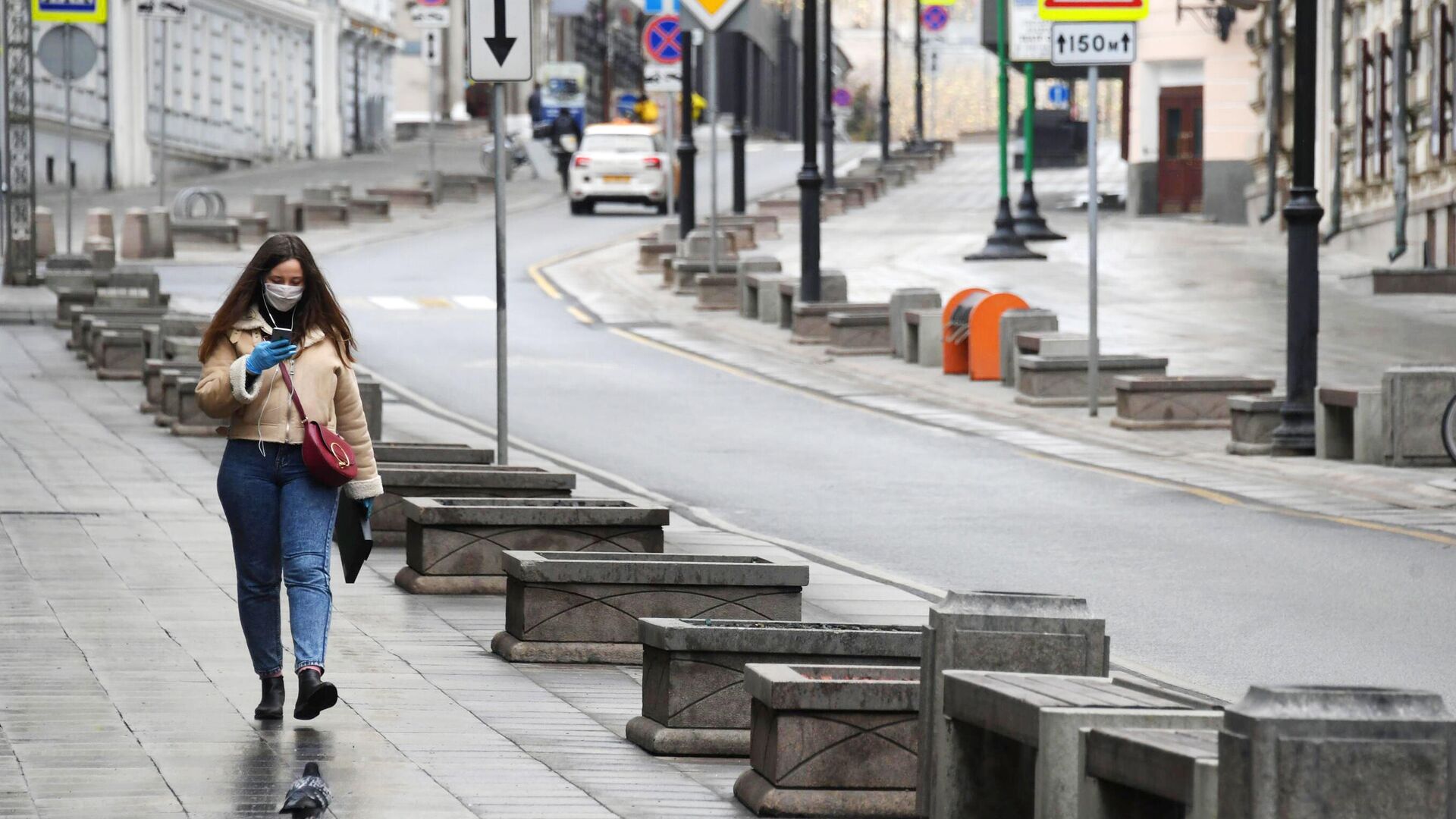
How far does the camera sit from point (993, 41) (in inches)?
2138

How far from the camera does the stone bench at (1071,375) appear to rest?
21.2 meters

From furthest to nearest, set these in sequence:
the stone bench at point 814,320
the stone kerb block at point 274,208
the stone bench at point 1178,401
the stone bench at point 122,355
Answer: the stone kerb block at point 274,208 < the stone bench at point 814,320 < the stone bench at point 122,355 < the stone bench at point 1178,401

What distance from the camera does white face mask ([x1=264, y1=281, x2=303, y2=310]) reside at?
7.86 m

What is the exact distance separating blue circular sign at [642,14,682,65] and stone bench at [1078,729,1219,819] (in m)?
33.4

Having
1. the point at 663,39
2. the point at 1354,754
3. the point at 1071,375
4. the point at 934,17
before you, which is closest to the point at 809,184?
the point at 1071,375

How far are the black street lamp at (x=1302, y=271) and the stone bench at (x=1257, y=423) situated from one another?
182mm

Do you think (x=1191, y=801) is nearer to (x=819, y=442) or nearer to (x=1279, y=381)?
(x=819, y=442)

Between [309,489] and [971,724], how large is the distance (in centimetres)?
276

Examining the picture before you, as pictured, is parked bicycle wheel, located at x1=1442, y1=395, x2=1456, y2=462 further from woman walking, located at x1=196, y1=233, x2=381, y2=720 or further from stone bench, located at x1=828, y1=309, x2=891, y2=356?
stone bench, located at x1=828, y1=309, x2=891, y2=356

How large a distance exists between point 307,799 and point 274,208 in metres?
37.7

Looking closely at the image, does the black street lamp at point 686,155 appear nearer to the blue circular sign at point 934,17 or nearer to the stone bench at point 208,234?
the stone bench at point 208,234

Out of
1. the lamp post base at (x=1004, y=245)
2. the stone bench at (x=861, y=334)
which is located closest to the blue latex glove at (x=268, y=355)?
the stone bench at (x=861, y=334)

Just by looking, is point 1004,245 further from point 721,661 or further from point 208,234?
point 721,661

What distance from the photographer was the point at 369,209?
4728 centimetres
